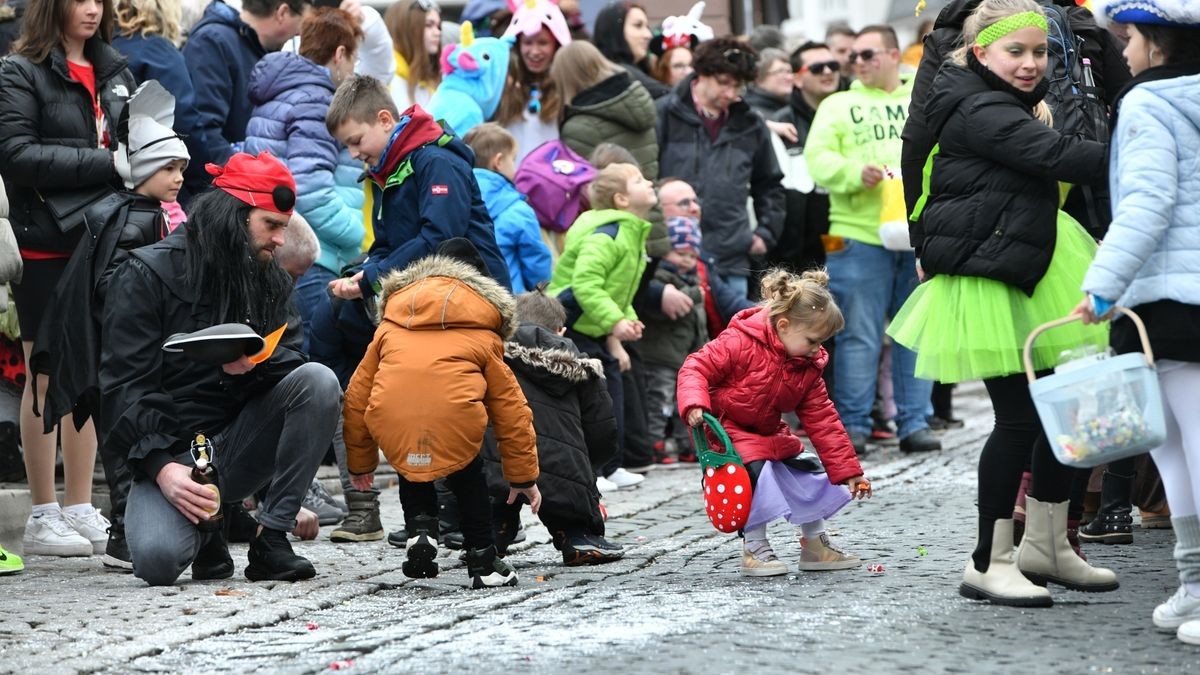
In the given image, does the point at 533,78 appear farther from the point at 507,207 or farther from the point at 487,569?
the point at 487,569

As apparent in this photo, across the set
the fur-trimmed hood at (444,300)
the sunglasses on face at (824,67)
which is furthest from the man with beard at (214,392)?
the sunglasses on face at (824,67)

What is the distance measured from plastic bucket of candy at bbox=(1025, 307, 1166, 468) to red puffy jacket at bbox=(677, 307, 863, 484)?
161 cm

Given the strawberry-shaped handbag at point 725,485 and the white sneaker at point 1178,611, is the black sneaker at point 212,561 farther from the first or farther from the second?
the white sneaker at point 1178,611

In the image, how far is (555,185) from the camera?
10.6 m

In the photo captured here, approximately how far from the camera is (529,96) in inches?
443

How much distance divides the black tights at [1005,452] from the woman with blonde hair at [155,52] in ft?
14.0

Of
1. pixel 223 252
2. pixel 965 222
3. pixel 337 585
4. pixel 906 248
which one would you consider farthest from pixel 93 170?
pixel 906 248

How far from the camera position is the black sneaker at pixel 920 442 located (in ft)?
36.9

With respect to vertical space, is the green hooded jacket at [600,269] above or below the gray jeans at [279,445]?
above

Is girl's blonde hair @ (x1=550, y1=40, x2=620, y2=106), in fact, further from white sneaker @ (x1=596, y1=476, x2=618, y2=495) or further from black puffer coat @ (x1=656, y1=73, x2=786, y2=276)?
white sneaker @ (x1=596, y1=476, x2=618, y2=495)

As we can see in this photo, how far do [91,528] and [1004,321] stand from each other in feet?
13.1

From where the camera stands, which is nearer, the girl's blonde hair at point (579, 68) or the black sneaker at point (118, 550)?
the black sneaker at point (118, 550)

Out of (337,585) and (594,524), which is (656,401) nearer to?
(594,524)

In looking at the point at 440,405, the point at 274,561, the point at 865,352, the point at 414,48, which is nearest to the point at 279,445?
the point at 274,561
